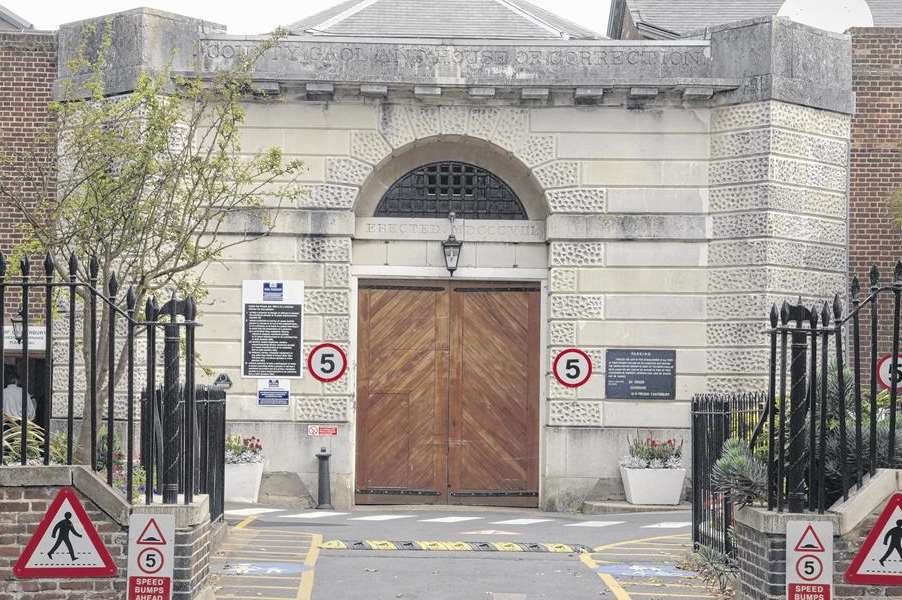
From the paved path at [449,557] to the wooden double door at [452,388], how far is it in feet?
5.41

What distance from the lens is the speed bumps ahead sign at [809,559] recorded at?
9180 millimetres

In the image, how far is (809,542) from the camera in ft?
30.3

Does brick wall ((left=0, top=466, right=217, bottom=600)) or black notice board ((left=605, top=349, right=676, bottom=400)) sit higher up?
black notice board ((left=605, top=349, right=676, bottom=400))

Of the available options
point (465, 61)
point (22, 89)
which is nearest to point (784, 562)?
point (465, 61)

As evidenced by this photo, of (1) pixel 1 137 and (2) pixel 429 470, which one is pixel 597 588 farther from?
(1) pixel 1 137

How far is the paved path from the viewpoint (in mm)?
11688

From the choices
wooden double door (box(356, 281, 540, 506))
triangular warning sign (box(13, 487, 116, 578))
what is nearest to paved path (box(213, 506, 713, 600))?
→ wooden double door (box(356, 281, 540, 506))

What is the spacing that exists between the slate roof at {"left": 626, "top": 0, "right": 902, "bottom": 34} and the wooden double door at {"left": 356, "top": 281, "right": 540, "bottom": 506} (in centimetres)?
868

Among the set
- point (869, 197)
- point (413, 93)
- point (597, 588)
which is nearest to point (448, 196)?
point (413, 93)

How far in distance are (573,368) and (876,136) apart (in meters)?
5.62

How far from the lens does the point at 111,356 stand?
9.34m

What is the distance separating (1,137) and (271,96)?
157 inches

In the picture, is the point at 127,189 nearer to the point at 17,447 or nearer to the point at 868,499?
the point at 17,447

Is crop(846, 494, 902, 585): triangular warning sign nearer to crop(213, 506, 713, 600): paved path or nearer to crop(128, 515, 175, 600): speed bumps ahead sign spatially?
crop(213, 506, 713, 600): paved path
